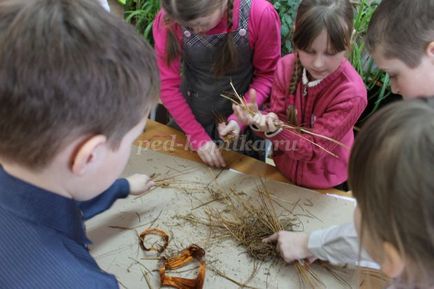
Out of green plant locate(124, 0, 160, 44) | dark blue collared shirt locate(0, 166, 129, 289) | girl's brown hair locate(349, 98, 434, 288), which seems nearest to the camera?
girl's brown hair locate(349, 98, 434, 288)

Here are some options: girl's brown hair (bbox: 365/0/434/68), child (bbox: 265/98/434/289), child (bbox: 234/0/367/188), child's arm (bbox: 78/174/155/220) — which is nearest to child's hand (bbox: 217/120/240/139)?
child (bbox: 234/0/367/188)

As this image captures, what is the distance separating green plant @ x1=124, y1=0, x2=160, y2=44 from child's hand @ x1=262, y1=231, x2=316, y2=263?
5.34 feet

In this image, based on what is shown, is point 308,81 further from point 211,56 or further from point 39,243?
point 39,243

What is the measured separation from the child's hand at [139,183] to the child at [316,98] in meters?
0.40

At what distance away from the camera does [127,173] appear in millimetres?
1446

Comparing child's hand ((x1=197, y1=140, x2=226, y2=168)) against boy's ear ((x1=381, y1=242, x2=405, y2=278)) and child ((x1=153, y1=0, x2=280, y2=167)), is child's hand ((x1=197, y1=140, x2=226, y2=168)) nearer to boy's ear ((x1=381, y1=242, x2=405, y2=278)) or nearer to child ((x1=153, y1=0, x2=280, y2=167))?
child ((x1=153, y1=0, x2=280, y2=167))

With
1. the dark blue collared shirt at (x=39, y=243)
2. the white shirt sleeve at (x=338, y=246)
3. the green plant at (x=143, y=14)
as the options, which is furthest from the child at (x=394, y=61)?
the green plant at (x=143, y=14)

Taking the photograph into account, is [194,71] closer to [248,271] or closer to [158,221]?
[158,221]

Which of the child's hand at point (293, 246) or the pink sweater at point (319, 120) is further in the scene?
the pink sweater at point (319, 120)

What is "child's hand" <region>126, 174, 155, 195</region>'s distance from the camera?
1.31 meters

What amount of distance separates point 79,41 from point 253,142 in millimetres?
1336

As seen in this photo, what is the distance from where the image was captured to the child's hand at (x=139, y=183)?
1314mm

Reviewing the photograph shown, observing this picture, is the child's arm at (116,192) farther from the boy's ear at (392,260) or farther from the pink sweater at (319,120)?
the boy's ear at (392,260)

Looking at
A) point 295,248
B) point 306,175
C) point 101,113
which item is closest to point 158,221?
point 295,248
